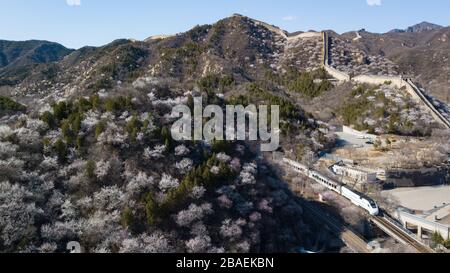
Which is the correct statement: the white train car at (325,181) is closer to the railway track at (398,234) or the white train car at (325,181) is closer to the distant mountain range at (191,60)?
the railway track at (398,234)

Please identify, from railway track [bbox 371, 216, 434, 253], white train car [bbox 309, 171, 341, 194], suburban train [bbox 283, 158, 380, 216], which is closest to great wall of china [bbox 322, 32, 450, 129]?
suburban train [bbox 283, 158, 380, 216]

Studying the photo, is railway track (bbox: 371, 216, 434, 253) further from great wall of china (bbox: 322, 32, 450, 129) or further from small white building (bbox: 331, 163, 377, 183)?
great wall of china (bbox: 322, 32, 450, 129)

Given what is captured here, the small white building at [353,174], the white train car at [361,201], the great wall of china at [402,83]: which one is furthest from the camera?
the great wall of china at [402,83]

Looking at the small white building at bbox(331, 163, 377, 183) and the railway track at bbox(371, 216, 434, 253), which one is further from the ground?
the small white building at bbox(331, 163, 377, 183)

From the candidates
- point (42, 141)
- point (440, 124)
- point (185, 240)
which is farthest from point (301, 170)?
point (440, 124)

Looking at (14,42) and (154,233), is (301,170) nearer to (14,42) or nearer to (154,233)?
(154,233)

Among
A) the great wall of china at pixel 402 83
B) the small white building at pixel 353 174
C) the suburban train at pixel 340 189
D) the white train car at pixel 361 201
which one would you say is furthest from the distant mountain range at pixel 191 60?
the white train car at pixel 361 201
